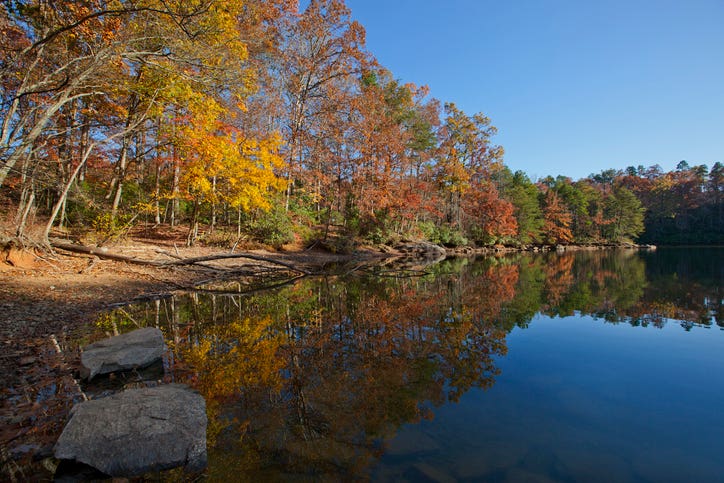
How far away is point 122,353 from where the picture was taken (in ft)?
14.0

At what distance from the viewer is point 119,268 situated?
11.2 m

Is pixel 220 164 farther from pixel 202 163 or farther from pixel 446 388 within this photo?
pixel 446 388

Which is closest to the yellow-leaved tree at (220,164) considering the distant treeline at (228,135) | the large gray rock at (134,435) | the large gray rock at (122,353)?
the distant treeline at (228,135)

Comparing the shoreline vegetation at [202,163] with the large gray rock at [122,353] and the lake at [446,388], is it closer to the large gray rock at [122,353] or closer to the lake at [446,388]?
the large gray rock at [122,353]

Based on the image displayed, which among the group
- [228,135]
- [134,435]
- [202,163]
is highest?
[228,135]

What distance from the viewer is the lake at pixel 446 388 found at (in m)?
2.99

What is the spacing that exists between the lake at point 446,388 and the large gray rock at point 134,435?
1.03 feet

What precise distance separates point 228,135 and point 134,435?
15.8m

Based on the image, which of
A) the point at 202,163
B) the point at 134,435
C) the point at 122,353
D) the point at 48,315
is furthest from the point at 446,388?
the point at 202,163

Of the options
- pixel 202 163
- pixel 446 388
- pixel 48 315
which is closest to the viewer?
pixel 446 388

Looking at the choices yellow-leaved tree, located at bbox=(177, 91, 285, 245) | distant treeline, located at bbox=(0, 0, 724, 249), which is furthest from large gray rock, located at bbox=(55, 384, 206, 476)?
yellow-leaved tree, located at bbox=(177, 91, 285, 245)

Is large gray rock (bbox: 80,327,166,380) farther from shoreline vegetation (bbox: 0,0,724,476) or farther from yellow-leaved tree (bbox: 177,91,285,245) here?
yellow-leaved tree (bbox: 177,91,285,245)

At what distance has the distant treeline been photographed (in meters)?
8.73

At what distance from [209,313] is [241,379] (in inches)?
150
